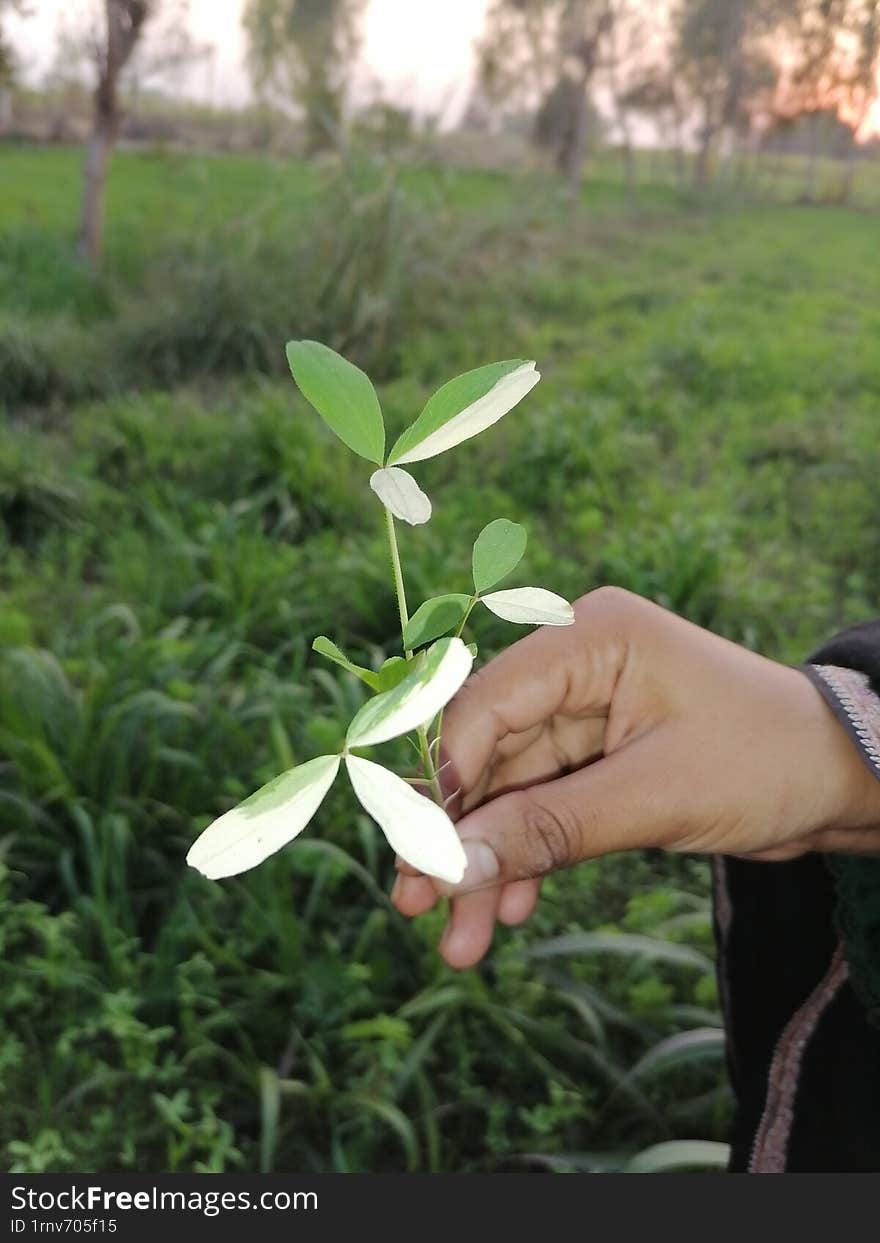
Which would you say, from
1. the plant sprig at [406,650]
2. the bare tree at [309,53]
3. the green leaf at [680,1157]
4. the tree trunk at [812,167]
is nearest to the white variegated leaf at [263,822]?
the plant sprig at [406,650]

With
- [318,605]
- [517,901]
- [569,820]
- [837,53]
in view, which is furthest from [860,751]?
[837,53]

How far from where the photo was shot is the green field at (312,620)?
3.37 feet

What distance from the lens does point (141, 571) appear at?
5.82 feet

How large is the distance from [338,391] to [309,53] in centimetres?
424

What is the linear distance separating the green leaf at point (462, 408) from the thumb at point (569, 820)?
13.7 inches

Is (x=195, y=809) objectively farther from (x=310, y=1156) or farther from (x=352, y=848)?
(x=310, y=1156)

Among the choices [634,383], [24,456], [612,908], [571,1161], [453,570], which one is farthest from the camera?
[634,383]

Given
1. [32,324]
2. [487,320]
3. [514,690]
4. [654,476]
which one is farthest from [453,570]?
[32,324]

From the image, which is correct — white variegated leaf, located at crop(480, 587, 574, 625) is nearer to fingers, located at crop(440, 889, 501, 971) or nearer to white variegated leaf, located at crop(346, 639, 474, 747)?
white variegated leaf, located at crop(346, 639, 474, 747)

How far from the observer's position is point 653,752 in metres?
0.63

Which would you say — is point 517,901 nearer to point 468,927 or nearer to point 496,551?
point 468,927

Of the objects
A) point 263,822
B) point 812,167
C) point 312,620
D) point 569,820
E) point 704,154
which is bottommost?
point 312,620

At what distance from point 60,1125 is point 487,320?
2913mm

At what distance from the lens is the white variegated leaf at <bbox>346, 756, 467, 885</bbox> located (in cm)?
22
